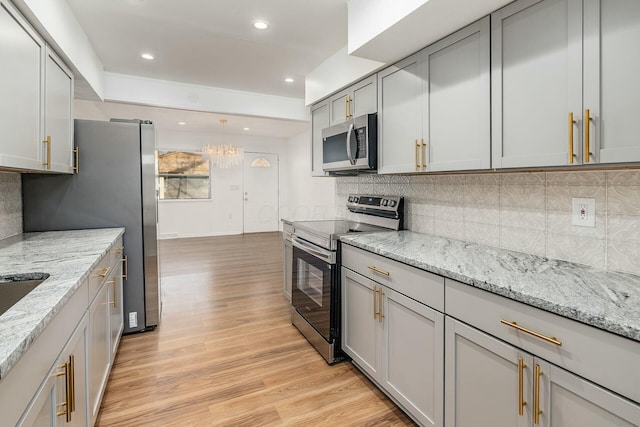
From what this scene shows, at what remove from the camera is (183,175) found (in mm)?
7758

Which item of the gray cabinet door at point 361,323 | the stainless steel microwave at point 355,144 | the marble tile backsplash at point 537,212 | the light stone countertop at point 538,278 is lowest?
the gray cabinet door at point 361,323

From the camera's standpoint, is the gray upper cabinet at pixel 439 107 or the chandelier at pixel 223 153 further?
the chandelier at pixel 223 153

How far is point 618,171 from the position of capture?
56.3 inches

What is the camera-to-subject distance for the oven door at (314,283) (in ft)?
7.59

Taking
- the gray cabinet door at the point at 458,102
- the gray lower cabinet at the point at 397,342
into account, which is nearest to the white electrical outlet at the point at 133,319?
the gray lower cabinet at the point at 397,342

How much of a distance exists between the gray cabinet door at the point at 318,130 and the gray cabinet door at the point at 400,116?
0.94 metres

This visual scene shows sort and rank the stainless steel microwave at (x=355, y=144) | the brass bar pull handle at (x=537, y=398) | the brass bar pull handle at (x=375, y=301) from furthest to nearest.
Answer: the stainless steel microwave at (x=355, y=144) < the brass bar pull handle at (x=375, y=301) < the brass bar pull handle at (x=537, y=398)

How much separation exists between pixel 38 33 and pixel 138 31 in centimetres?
97

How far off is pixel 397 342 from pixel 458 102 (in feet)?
4.42

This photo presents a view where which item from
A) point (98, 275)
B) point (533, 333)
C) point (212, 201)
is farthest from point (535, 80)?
point (212, 201)

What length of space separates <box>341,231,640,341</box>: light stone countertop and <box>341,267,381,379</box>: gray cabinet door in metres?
0.26

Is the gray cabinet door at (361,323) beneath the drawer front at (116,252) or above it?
beneath

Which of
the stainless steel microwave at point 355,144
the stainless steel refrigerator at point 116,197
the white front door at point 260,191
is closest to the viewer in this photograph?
the stainless steel microwave at point 355,144

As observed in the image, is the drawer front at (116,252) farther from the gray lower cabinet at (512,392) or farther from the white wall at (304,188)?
the white wall at (304,188)
